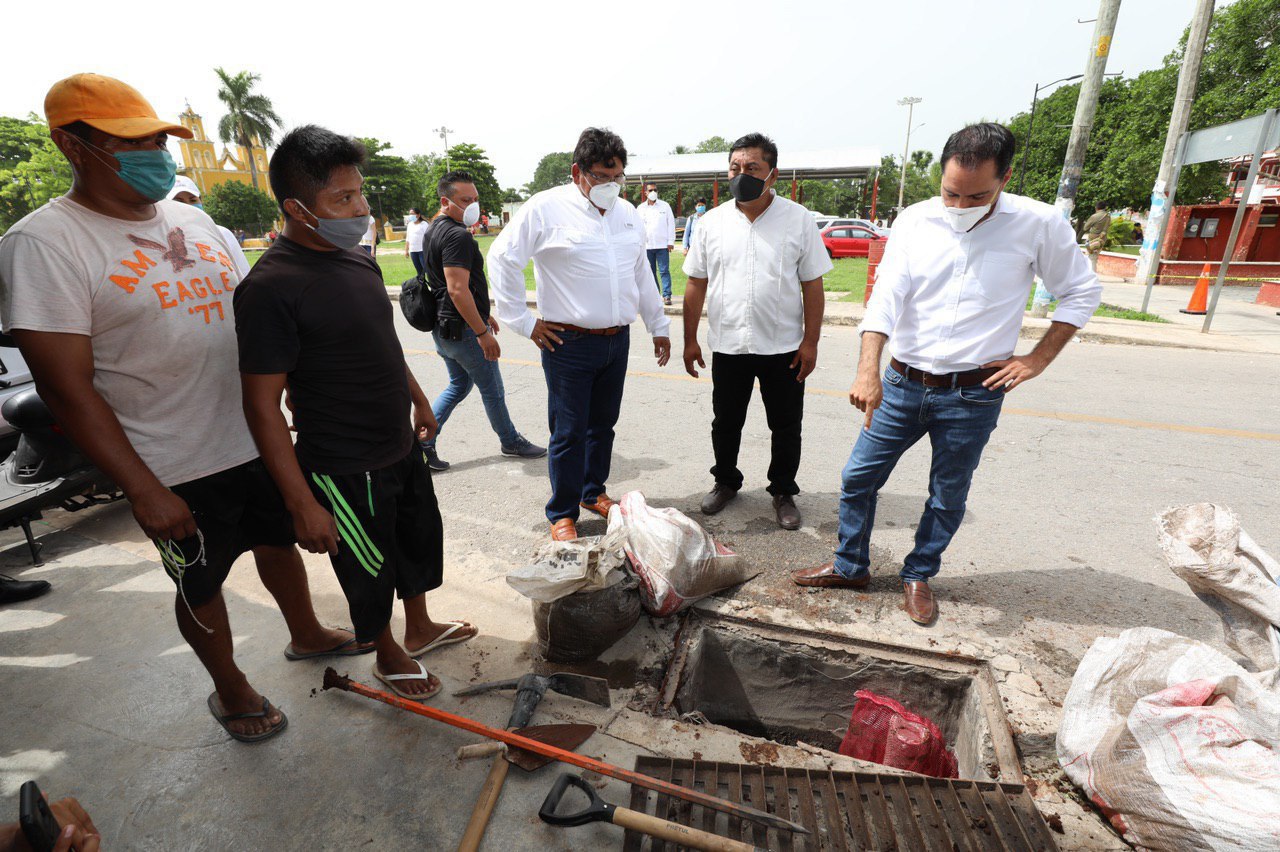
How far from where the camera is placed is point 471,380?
445 cm

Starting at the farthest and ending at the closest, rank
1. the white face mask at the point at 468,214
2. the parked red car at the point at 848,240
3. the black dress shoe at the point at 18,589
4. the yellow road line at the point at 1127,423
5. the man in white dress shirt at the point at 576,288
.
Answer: the parked red car at the point at 848,240, the yellow road line at the point at 1127,423, the white face mask at the point at 468,214, the man in white dress shirt at the point at 576,288, the black dress shoe at the point at 18,589

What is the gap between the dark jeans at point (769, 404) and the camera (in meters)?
3.42

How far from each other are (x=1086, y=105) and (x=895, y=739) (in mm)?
10422

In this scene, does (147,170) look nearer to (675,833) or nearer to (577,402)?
(577,402)

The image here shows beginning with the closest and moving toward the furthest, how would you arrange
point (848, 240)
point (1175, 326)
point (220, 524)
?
point (220, 524)
point (1175, 326)
point (848, 240)

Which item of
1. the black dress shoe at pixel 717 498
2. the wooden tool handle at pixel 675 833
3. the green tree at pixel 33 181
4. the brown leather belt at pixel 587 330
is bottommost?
the black dress shoe at pixel 717 498

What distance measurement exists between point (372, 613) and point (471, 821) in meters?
0.76

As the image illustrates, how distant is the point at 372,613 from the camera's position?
216 centimetres

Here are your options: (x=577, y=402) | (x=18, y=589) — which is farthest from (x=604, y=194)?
(x=18, y=589)

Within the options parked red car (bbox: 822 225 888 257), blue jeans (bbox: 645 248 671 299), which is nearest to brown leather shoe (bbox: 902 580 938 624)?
blue jeans (bbox: 645 248 671 299)

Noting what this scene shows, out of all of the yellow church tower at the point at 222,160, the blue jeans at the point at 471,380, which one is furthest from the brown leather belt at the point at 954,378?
the yellow church tower at the point at 222,160

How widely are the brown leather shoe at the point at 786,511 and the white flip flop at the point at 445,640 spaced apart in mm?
1757

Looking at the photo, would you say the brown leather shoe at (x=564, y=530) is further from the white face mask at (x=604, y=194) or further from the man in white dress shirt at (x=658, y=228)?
the man in white dress shirt at (x=658, y=228)

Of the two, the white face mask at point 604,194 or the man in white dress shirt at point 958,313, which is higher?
the white face mask at point 604,194
